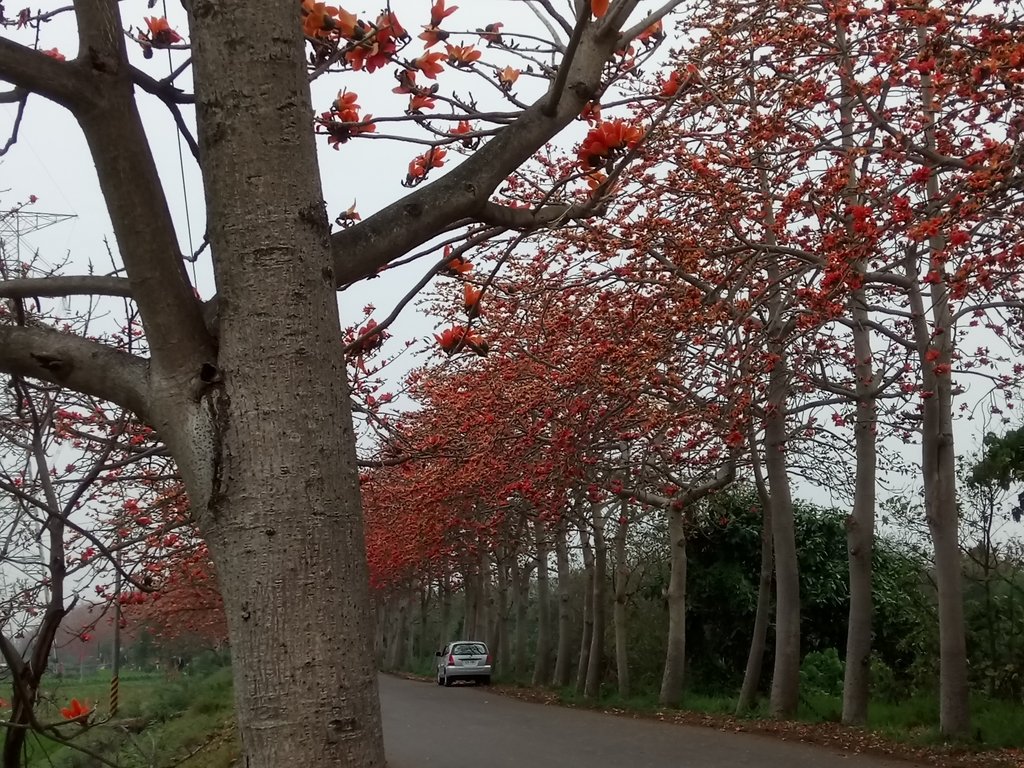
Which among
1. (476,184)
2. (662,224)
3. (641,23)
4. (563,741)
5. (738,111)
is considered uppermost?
(738,111)

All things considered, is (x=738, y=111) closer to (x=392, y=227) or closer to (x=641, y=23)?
(x=641, y=23)

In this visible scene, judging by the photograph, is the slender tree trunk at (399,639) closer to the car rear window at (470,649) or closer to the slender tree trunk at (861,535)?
the car rear window at (470,649)

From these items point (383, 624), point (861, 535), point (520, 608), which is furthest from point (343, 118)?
point (383, 624)

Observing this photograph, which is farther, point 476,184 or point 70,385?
point 476,184

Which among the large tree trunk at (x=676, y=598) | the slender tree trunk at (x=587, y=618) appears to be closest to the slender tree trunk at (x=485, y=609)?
the slender tree trunk at (x=587, y=618)

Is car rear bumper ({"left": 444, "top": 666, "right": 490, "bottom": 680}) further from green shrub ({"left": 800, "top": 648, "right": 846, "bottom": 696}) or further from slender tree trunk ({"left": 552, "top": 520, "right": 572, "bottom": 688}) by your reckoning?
green shrub ({"left": 800, "top": 648, "right": 846, "bottom": 696})

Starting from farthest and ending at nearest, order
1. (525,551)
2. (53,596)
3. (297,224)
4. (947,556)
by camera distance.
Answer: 1. (525,551)
2. (947,556)
3. (53,596)
4. (297,224)

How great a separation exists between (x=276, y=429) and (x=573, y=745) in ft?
38.3

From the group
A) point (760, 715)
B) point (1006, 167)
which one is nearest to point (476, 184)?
point (1006, 167)

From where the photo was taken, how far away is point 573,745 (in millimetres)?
12422

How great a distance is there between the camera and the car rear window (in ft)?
94.7

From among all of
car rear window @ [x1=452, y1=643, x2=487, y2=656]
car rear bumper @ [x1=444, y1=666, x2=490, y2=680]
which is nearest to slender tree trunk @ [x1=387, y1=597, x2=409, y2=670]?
car rear window @ [x1=452, y1=643, x2=487, y2=656]

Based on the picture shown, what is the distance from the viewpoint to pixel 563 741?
42.3ft

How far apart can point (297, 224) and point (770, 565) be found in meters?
15.0
